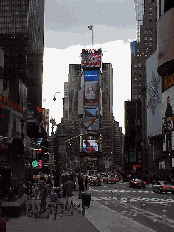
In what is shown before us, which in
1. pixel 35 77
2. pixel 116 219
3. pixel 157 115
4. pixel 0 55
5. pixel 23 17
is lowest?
pixel 116 219

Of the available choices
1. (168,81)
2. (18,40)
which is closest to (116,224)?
(168,81)

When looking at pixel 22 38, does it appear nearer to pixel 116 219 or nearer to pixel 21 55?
pixel 21 55

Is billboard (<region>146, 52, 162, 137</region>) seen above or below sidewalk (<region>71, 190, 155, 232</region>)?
above

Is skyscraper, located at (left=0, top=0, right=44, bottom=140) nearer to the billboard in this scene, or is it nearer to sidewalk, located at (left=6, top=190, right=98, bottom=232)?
the billboard

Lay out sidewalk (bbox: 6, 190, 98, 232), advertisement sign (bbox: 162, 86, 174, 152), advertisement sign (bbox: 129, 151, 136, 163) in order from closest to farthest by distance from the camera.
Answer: sidewalk (bbox: 6, 190, 98, 232)
advertisement sign (bbox: 162, 86, 174, 152)
advertisement sign (bbox: 129, 151, 136, 163)

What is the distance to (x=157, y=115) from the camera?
122938mm

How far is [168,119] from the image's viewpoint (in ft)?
324

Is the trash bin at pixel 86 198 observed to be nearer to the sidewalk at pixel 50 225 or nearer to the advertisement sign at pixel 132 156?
the sidewalk at pixel 50 225

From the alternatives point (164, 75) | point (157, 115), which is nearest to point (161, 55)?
point (164, 75)

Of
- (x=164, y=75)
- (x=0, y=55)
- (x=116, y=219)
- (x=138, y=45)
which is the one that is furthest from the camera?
(x=138, y=45)

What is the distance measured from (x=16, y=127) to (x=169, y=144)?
36776 mm

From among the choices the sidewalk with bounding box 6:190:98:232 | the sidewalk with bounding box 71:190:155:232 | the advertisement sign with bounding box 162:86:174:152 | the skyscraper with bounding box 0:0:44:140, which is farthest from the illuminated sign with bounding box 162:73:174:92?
the sidewalk with bounding box 6:190:98:232

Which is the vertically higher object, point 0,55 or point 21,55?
point 21,55

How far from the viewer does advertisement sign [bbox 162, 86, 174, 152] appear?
95.4m
